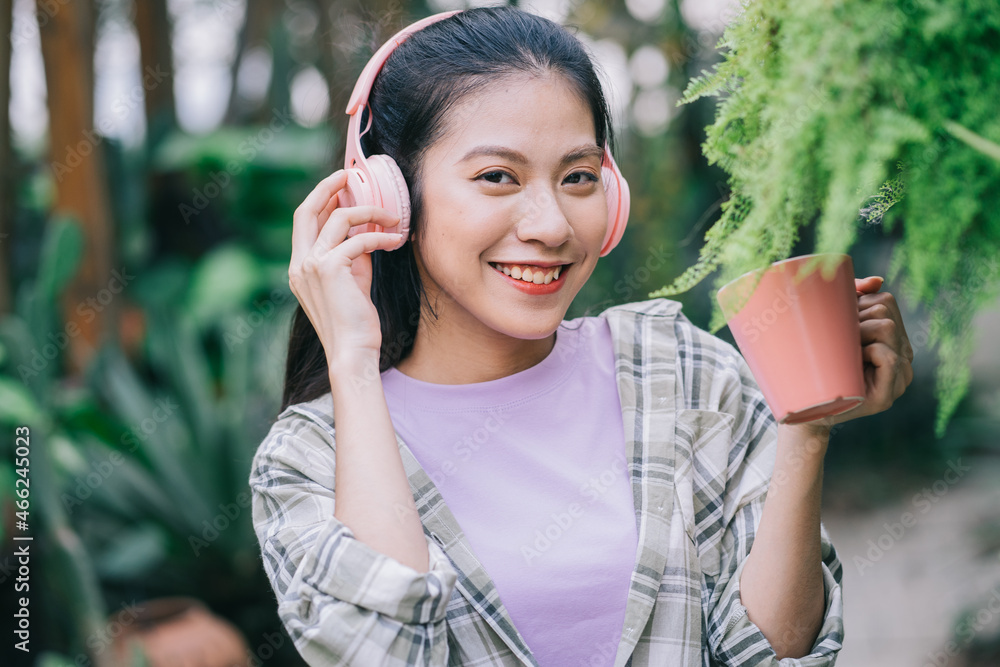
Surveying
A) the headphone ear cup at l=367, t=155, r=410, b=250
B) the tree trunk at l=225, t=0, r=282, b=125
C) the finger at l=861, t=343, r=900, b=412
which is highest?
the tree trunk at l=225, t=0, r=282, b=125

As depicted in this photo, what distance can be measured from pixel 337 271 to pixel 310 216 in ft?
0.49

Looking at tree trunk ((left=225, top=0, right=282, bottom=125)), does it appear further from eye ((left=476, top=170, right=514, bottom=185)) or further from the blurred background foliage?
eye ((left=476, top=170, right=514, bottom=185))

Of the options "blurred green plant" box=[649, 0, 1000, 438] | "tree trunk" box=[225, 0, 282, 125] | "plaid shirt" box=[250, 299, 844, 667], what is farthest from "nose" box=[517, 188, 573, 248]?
"tree trunk" box=[225, 0, 282, 125]

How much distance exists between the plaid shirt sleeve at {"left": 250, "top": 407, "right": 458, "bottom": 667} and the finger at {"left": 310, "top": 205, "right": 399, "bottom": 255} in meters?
0.39

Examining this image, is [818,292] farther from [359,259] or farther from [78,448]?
[78,448]

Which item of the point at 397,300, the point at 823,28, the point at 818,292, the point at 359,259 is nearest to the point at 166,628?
the point at 397,300

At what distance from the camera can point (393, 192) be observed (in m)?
1.35

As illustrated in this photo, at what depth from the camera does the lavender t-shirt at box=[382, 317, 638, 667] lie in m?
1.30

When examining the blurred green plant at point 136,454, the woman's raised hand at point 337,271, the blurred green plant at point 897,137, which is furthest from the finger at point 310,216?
the blurred green plant at point 136,454

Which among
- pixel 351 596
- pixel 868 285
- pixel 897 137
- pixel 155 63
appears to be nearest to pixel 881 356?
pixel 868 285

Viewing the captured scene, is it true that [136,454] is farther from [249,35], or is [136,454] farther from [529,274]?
[249,35]

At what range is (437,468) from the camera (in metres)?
1.41

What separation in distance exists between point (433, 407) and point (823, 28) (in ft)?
3.12

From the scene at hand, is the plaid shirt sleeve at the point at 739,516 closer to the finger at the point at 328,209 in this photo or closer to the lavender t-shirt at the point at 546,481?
the lavender t-shirt at the point at 546,481
